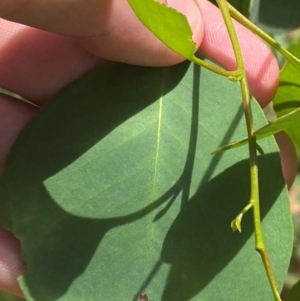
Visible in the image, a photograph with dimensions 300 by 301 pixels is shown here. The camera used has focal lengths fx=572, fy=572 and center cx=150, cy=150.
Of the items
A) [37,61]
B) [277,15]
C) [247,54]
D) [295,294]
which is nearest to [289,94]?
[247,54]

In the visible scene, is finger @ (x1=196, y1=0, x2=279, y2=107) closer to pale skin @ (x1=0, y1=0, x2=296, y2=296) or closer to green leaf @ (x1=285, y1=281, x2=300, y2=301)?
pale skin @ (x1=0, y1=0, x2=296, y2=296)

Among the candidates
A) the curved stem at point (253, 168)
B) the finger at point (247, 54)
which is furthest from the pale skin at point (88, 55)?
the curved stem at point (253, 168)

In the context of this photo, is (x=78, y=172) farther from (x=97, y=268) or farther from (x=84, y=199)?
(x=97, y=268)

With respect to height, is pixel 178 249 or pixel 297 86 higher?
pixel 297 86

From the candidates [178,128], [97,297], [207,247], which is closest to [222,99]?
[178,128]

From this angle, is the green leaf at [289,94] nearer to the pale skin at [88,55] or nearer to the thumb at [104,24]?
the pale skin at [88,55]

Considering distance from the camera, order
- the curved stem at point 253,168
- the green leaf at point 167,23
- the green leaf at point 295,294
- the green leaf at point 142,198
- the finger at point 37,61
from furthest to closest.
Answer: the finger at point 37,61, the green leaf at point 295,294, the green leaf at point 142,198, the curved stem at point 253,168, the green leaf at point 167,23
